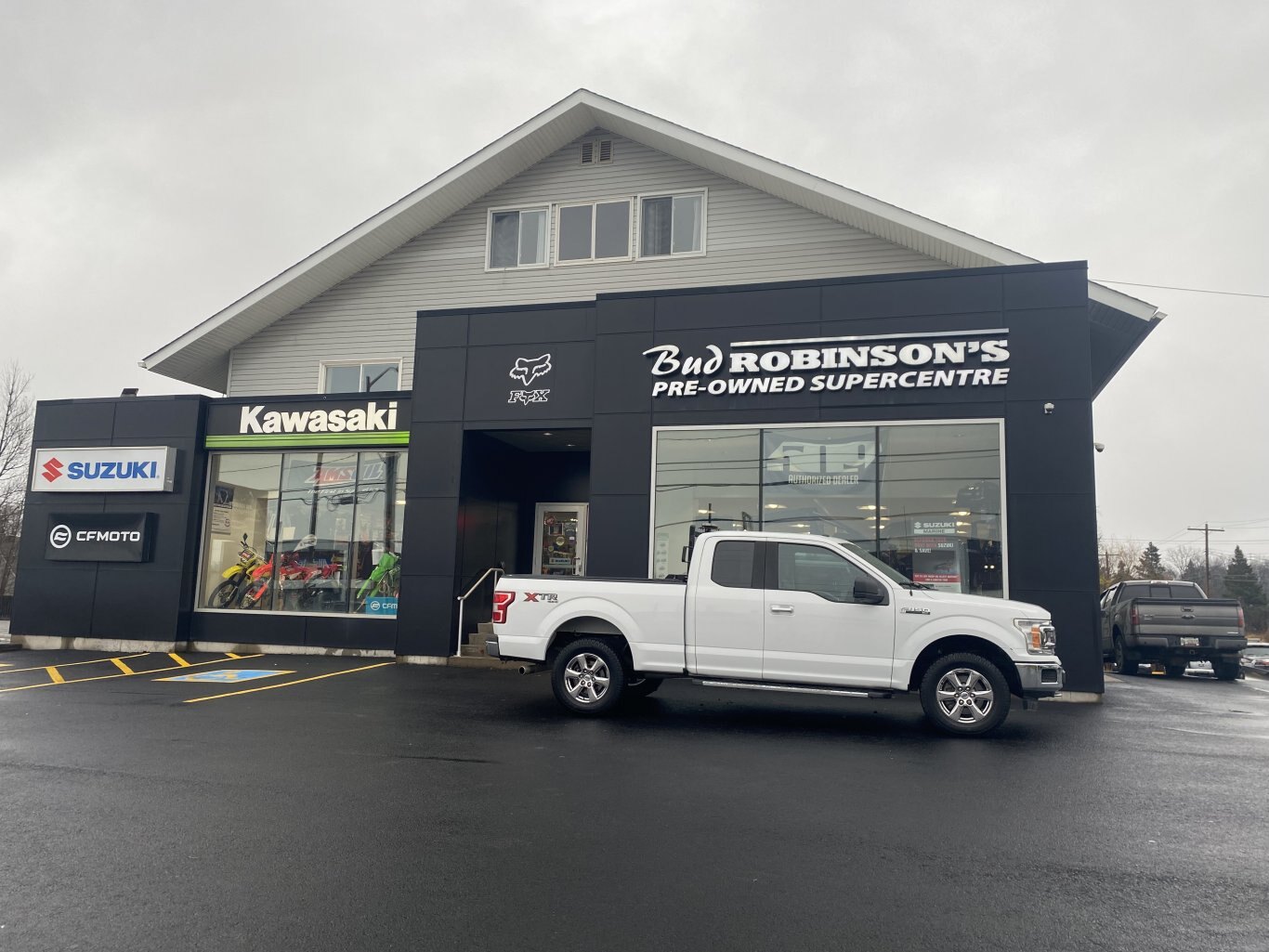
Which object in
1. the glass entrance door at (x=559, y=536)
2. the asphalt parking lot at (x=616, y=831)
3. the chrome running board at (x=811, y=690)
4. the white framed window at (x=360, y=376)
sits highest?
the white framed window at (x=360, y=376)

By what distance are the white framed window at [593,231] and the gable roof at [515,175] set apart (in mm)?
1450

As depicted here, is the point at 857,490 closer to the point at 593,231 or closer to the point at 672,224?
the point at 672,224

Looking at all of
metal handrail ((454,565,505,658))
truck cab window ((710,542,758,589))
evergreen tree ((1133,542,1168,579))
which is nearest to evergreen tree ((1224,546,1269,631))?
evergreen tree ((1133,542,1168,579))

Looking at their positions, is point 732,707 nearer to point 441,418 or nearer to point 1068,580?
point 1068,580

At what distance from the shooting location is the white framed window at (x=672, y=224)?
17.4 metres

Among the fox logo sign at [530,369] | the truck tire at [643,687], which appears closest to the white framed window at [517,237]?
the fox logo sign at [530,369]

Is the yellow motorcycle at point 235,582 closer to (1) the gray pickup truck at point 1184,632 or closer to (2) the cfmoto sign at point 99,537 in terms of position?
(2) the cfmoto sign at point 99,537

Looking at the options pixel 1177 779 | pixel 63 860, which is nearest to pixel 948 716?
pixel 1177 779

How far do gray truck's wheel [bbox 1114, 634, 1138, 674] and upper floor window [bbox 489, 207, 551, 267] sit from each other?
14.6 meters

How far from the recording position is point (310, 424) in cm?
1659

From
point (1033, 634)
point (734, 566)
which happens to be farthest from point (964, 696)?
point (734, 566)

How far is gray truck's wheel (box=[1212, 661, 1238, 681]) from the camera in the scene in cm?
1681

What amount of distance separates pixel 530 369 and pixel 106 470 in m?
9.36

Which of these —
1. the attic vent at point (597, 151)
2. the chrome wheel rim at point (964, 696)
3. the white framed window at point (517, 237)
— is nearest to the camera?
the chrome wheel rim at point (964, 696)
